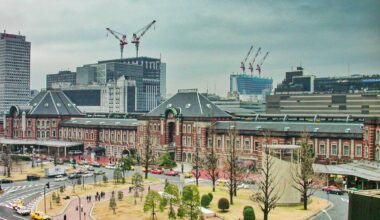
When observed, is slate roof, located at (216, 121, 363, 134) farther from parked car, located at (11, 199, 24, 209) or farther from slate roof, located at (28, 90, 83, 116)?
slate roof, located at (28, 90, 83, 116)

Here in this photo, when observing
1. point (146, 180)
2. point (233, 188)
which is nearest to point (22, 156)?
point (146, 180)

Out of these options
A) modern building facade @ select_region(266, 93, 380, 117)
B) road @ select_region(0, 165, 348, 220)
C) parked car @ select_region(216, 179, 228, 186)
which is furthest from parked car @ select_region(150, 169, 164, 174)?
modern building facade @ select_region(266, 93, 380, 117)

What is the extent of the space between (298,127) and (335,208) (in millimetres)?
31487

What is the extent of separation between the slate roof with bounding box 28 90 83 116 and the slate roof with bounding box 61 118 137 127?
3.45 m

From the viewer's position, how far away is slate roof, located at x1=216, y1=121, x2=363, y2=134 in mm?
84125

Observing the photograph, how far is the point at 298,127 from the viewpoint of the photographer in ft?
295

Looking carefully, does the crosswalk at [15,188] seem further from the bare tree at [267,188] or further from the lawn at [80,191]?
the bare tree at [267,188]

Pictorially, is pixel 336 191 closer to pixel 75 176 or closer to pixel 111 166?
pixel 75 176

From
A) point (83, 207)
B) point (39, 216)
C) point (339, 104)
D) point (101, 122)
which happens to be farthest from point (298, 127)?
point (339, 104)

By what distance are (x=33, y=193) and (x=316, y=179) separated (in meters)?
41.2

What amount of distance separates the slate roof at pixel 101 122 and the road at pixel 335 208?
60238 millimetres

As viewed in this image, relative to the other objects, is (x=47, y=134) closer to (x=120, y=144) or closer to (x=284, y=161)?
(x=120, y=144)

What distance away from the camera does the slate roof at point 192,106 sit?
341 ft

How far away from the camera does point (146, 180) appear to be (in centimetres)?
8375
